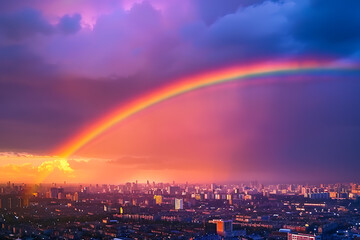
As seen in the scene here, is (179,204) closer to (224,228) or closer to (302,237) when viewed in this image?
(224,228)

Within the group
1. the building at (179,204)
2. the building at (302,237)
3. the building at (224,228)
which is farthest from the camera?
the building at (179,204)

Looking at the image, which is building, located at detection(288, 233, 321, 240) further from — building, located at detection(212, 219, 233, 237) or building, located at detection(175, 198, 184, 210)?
building, located at detection(175, 198, 184, 210)

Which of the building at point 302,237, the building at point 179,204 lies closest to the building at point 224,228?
the building at point 302,237

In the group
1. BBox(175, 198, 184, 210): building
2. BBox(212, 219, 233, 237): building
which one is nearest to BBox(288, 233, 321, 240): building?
BBox(212, 219, 233, 237): building

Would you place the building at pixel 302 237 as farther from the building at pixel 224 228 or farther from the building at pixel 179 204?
the building at pixel 179 204

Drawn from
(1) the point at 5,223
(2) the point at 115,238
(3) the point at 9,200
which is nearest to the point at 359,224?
(2) the point at 115,238

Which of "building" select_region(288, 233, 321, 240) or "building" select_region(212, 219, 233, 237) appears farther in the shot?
"building" select_region(212, 219, 233, 237)

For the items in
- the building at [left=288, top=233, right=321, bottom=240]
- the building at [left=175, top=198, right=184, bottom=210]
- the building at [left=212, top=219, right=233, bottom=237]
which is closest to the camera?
the building at [left=288, top=233, right=321, bottom=240]

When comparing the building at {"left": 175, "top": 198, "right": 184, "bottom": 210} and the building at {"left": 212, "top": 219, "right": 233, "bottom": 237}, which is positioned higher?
the building at {"left": 212, "top": 219, "right": 233, "bottom": 237}

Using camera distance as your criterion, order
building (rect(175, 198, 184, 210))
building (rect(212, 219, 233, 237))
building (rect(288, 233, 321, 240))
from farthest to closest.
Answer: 1. building (rect(175, 198, 184, 210))
2. building (rect(212, 219, 233, 237))
3. building (rect(288, 233, 321, 240))

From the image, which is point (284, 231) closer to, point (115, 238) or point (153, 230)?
point (153, 230)

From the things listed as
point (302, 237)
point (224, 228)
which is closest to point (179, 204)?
point (224, 228)
